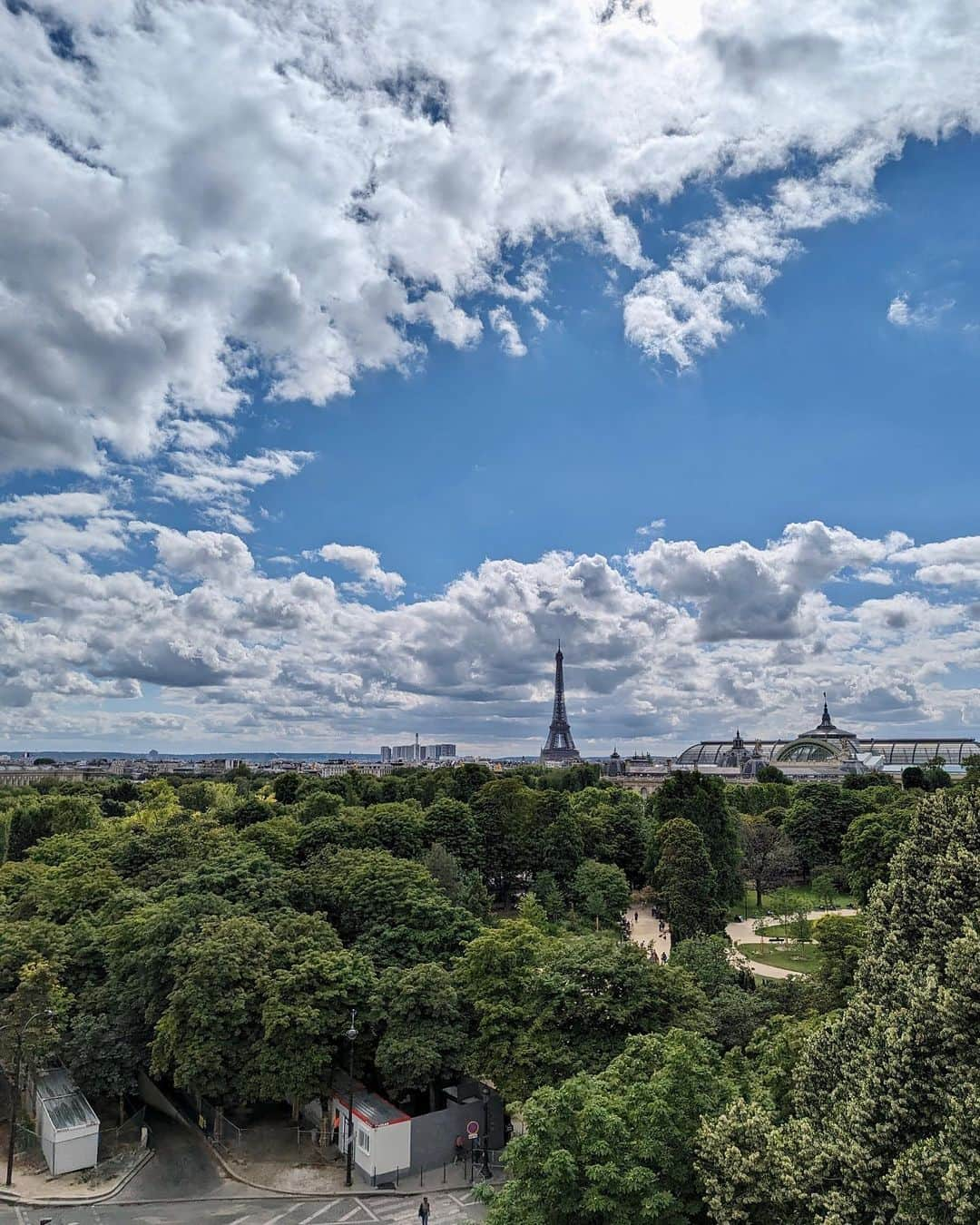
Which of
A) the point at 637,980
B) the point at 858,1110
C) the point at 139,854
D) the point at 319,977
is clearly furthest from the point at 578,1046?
the point at 139,854

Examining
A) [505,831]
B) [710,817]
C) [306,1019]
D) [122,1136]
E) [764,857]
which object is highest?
[710,817]

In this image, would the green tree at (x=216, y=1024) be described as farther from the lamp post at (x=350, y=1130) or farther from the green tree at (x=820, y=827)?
the green tree at (x=820, y=827)

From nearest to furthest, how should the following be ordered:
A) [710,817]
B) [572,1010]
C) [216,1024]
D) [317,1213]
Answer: [317,1213]
[572,1010]
[216,1024]
[710,817]

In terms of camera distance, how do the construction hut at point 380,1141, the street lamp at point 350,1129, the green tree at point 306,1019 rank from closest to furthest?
the construction hut at point 380,1141 → the street lamp at point 350,1129 → the green tree at point 306,1019

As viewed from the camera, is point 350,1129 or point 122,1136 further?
point 122,1136

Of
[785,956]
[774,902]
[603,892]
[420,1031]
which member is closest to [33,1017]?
[420,1031]

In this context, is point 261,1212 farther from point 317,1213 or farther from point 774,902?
point 774,902

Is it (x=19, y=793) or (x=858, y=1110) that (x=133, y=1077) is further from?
(x=19, y=793)

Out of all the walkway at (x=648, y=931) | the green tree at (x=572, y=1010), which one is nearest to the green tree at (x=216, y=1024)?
the green tree at (x=572, y=1010)
